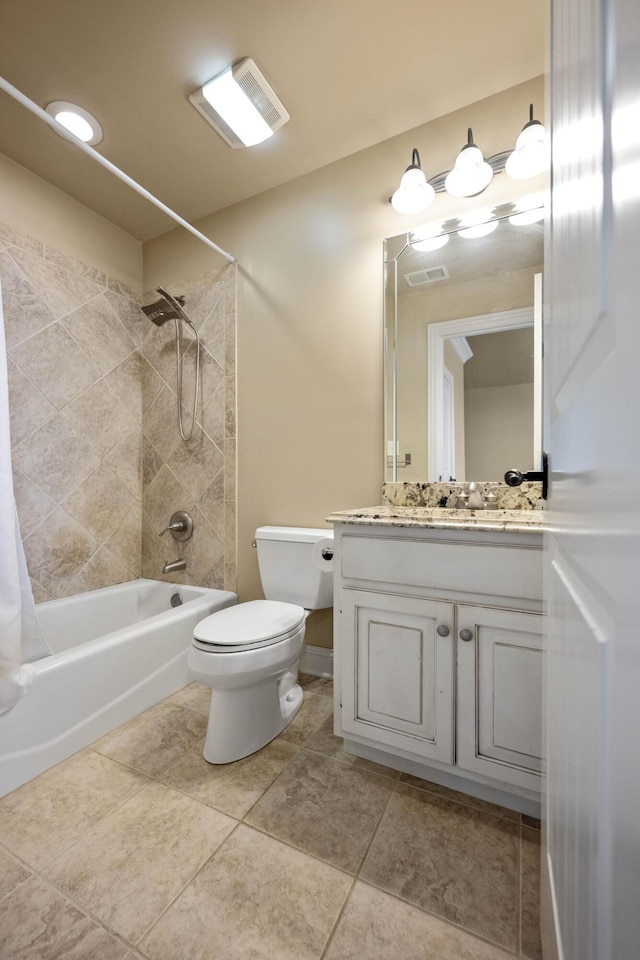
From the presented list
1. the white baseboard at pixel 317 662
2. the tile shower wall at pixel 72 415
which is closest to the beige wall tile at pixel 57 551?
the tile shower wall at pixel 72 415

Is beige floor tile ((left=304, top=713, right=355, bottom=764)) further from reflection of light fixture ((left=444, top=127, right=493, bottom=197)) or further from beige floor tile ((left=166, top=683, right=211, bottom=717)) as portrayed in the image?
reflection of light fixture ((left=444, top=127, right=493, bottom=197))

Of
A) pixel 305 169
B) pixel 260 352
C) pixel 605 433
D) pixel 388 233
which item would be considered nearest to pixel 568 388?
pixel 605 433

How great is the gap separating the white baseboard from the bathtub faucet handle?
942 mm

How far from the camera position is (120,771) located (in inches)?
51.0

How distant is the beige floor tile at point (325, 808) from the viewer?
103cm

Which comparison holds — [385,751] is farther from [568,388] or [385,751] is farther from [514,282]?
[514,282]

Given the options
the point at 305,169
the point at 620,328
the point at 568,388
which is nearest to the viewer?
the point at 620,328

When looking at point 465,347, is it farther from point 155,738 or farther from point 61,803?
point 61,803

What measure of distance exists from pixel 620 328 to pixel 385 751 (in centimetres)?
138

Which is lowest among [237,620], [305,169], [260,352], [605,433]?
[237,620]

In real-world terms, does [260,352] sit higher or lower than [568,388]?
higher

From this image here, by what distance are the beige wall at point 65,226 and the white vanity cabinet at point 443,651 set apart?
83.9 inches

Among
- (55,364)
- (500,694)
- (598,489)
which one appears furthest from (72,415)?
(598,489)

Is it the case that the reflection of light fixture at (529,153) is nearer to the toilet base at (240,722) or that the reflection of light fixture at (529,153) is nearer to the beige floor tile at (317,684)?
the toilet base at (240,722)
